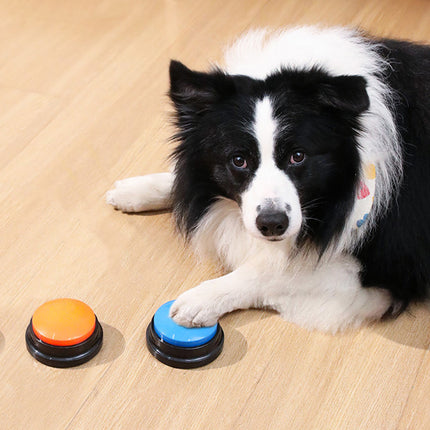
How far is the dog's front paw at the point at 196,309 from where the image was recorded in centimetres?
194

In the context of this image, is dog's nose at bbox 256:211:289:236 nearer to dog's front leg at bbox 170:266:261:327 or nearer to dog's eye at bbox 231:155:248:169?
dog's eye at bbox 231:155:248:169

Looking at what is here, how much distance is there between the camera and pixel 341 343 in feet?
6.62

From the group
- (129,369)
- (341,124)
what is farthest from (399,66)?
(129,369)

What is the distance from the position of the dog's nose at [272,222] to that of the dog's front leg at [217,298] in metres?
0.26

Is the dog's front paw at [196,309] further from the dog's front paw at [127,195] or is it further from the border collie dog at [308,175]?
the dog's front paw at [127,195]

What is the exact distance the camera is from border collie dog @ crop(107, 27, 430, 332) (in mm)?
1800

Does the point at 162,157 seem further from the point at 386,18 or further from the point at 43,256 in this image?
the point at 386,18

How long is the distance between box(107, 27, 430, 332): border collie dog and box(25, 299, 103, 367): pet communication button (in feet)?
0.76

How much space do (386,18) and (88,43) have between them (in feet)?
4.41

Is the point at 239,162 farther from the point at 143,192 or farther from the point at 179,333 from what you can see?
the point at 143,192

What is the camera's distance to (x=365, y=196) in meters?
1.90

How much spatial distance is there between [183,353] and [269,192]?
0.47m

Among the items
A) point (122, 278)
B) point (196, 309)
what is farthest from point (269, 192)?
point (122, 278)

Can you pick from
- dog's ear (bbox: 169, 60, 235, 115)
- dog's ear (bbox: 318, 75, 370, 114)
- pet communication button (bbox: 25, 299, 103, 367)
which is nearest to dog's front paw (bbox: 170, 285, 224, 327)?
pet communication button (bbox: 25, 299, 103, 367)
